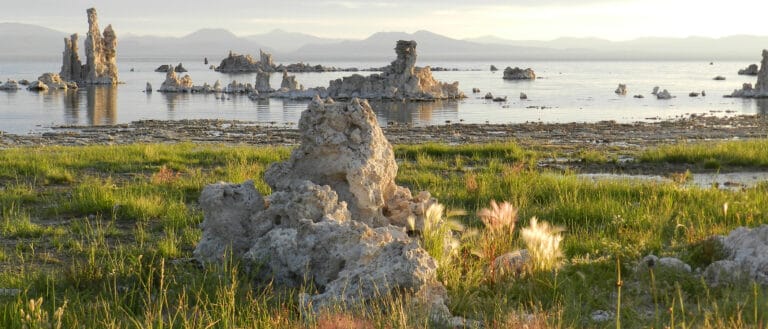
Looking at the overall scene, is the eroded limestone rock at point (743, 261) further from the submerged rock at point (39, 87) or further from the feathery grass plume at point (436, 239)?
the submerged rock at point (39, 87)

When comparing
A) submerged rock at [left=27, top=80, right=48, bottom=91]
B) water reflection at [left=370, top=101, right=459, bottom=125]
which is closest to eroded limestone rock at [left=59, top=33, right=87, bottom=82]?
submerged rock at [left=27, top=80, right=48, bottom=91]

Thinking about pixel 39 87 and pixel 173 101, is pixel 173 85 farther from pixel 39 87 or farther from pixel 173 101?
pixel 173 101

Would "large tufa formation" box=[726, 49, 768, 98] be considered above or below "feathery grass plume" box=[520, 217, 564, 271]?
above

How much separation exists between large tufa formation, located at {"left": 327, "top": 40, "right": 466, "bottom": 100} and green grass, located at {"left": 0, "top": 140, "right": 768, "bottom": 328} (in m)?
70.8

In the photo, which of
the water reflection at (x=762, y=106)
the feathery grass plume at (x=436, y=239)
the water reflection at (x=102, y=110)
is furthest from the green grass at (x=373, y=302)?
the water reflection at (x=762, y=106)

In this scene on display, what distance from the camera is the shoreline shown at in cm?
3569

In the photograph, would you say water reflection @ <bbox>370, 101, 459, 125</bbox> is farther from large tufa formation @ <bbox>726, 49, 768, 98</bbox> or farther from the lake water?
large tufa formation @ <bbox>726, 49, 768, 98</bbox>

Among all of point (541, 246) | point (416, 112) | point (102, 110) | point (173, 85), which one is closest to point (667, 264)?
point (541, 246)

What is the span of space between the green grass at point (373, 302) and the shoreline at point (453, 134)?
17.5 meters

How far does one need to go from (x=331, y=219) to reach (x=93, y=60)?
130 meters

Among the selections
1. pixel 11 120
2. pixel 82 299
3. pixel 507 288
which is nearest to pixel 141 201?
pixel 82 299

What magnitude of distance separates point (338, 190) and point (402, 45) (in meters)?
83.8

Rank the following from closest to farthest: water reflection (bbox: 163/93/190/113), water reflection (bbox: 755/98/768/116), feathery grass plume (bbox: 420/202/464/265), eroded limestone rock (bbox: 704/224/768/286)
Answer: eroded limestone rock (bbox: 704/224/768/286) → feathery grass plume (bbox: 420/202/464/265) → water reflection (bbox: 755/98/768/116) → water reflection (bbox: 163/93/190/113)

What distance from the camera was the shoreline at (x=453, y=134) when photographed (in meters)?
35.7
